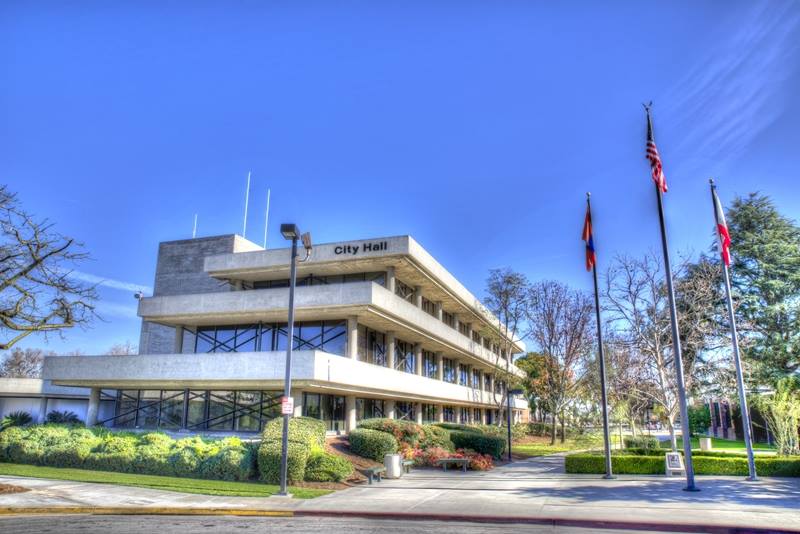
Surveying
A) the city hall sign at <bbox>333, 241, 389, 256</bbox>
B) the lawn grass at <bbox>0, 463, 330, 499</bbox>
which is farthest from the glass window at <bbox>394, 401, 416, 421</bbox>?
the lawn grass at <bbox>0, 463, 330, 499</bbox>

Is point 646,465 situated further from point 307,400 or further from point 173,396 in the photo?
point 173,396

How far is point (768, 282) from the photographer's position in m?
33.7

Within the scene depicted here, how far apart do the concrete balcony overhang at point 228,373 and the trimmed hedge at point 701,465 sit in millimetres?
10715

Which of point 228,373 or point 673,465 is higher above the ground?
point 228,373

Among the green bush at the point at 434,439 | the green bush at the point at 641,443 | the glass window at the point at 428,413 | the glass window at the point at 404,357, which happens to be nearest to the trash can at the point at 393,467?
the green bush at the point at 434,439

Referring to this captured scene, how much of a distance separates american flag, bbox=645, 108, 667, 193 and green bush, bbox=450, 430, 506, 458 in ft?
54.3

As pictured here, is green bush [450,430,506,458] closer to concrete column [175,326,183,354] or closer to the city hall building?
the city hall building

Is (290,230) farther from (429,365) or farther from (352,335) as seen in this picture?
(429,365)

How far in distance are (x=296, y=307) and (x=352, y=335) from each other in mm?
3317

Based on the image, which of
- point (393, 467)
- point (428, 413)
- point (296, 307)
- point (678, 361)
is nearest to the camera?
point (678, 361)

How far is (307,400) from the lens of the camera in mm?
29078

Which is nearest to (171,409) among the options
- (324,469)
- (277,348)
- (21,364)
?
(277,348)

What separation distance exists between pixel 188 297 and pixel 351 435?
13.0m

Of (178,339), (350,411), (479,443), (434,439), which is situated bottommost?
(479,443)
